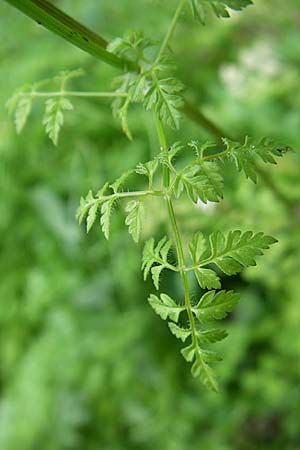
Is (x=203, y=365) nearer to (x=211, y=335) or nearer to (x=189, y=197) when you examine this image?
(x=211, y=335)

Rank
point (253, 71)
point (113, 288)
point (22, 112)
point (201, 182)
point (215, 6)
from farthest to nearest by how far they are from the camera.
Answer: point (113, 288)
point (253, 71)
point (22, 112)
point (215, 6)
point (201, 182)

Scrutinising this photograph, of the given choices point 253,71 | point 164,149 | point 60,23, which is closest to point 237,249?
point 164,149

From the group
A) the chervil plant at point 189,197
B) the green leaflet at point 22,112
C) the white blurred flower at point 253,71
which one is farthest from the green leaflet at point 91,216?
the white blurred flower at point 253,71

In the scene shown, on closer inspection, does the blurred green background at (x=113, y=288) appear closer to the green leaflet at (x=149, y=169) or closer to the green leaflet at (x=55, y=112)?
the green leaflet at (x=55, y=112)

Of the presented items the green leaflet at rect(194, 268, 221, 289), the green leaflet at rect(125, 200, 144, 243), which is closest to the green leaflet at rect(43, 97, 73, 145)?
the green leaflet at rect(125, 200, 144, 243)

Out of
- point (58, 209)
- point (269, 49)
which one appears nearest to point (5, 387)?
point (58, 209)
